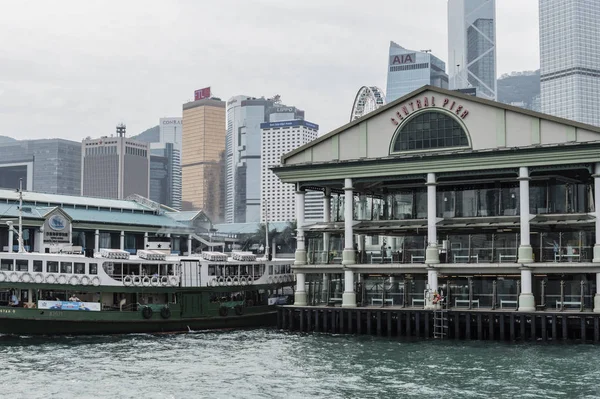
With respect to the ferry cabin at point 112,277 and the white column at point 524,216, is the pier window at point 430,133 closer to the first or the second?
the white column at point 524,216

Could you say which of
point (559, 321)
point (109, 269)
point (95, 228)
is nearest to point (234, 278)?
point (109, 269)

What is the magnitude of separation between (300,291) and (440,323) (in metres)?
12.7

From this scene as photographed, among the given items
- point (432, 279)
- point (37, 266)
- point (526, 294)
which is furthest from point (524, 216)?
point (37, 266)

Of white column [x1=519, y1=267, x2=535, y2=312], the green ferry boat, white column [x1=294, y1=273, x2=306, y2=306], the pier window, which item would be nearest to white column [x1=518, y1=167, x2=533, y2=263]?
white column [x1=519, y1=267, x2=535, y2=312]

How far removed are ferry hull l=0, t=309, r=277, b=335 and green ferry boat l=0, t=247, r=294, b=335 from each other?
0.07 m

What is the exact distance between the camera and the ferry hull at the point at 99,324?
57656 millimetres

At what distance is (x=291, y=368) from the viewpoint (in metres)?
Answer: 45.6

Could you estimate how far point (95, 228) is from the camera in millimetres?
115562

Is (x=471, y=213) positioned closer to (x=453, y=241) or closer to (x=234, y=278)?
(x=453, y=241)

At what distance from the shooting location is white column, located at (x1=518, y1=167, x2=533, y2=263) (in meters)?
58.2

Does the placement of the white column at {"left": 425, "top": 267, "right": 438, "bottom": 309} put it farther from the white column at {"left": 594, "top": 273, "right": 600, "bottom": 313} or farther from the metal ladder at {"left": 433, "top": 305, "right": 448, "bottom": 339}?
the white column at {"left": 594, "top": 273, "right": 600, "bottom": 313}

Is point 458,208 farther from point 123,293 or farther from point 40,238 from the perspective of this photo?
point 40,238

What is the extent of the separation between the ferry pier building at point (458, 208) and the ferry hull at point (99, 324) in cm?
684

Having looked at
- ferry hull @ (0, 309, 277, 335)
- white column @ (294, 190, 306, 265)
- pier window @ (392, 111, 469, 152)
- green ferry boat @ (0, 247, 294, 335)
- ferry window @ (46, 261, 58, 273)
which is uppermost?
pier window @ (392, 111, 469, 152)
